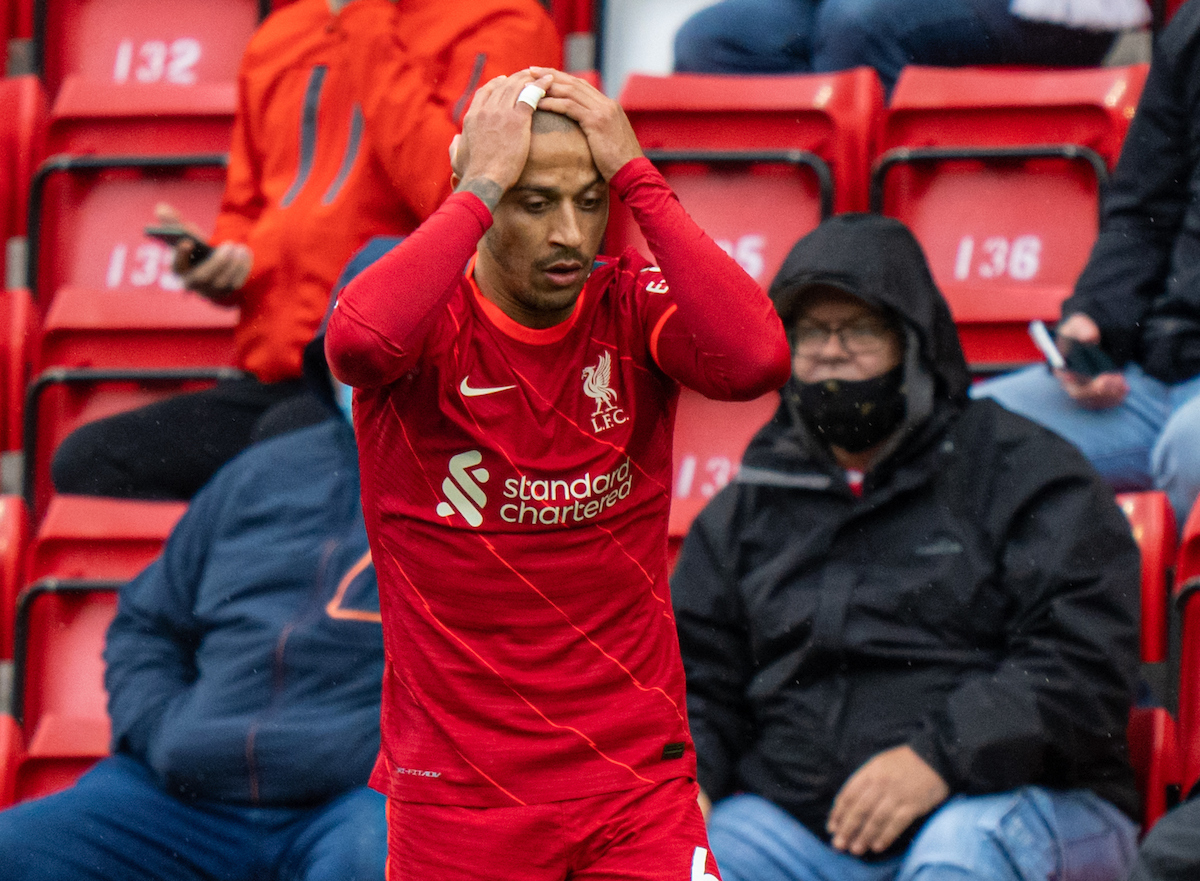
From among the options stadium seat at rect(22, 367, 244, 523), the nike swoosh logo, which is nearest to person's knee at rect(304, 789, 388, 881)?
the nike swoosh logo

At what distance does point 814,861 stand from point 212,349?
7.35 ft

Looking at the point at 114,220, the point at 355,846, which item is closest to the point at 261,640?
the point at 355,846

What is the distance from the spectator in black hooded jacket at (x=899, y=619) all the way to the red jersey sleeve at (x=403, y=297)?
1.08m

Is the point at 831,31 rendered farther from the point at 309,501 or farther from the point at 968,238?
the point at 309,501

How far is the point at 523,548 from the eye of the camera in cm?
185

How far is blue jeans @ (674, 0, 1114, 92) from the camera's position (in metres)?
3.77

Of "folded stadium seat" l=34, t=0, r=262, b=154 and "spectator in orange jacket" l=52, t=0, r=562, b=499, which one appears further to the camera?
"folded stadium seat" l=34, t=0, r=262, b=154

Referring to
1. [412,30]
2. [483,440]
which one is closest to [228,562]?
[483,440]

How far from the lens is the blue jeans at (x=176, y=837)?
2.43 meters

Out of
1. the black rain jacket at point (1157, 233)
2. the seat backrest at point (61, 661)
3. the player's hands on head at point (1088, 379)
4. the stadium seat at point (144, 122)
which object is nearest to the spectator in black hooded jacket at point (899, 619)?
the player's hands on head at point (1088, 379)

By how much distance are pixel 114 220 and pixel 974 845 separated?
2.94 metres

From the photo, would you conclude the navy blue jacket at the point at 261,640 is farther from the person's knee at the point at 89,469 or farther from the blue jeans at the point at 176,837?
the person's knee at the point at 89,469

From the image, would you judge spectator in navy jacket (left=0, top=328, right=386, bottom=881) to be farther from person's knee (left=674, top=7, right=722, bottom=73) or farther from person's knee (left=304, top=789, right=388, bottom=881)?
person's knee (left=674, top=7, right=722, bottom=73)

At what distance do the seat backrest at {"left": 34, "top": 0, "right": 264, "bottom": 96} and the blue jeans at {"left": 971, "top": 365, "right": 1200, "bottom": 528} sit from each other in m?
2.58
